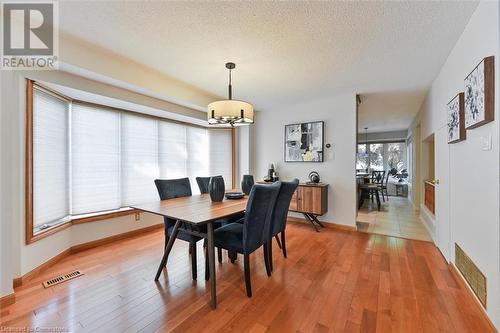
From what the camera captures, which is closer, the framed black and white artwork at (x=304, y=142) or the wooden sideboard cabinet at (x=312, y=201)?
the wooden sideboard cabinet at (x=312, y=201)

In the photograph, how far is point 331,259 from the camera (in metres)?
2.53

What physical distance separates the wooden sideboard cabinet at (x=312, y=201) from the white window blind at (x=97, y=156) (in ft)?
6.95

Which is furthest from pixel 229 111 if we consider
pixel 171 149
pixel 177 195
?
pixel 171 149

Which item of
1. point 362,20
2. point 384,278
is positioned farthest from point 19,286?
point 362,20

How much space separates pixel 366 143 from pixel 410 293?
7542 mm

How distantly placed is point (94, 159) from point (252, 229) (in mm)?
2643

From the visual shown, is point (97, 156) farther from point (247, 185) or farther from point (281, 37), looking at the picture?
point (281, 37)

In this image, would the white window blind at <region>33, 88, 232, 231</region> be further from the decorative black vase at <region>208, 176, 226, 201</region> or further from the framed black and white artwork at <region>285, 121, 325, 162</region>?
the framed black and white artwork at <region>285, 121, 325, 162</region>

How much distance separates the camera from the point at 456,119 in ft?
6.79

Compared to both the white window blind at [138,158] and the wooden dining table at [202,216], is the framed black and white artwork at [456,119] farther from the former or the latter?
the white window blind at [138,158]

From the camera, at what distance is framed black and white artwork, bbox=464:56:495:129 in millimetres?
1410

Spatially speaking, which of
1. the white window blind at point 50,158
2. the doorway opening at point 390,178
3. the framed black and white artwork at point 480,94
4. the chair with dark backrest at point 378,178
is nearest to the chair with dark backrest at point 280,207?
the framed black and white artwork at point 480,94

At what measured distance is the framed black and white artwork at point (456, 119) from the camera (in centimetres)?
195

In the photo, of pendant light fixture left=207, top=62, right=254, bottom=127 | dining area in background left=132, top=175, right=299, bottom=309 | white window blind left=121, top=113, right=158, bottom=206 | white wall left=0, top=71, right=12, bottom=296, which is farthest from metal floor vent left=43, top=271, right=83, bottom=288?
pendant light fixture left=207, top=62, right=254, bottom=127
